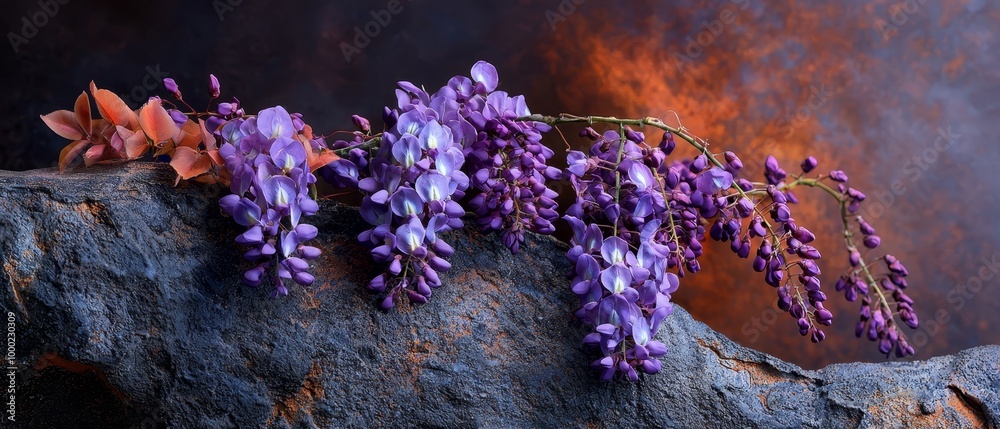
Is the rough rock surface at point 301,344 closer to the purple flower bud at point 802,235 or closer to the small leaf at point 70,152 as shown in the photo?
the small leaf at point 70,152

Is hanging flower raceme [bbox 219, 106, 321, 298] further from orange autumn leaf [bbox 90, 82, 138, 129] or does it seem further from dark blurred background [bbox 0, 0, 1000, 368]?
dark blurred background [bbox 0, 0, 1000, 368]

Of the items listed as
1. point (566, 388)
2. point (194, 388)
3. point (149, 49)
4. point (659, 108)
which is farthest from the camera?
point (659, 108)

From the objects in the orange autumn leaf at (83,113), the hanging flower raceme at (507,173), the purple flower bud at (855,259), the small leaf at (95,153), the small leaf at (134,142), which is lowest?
the small leaf at (95,153)

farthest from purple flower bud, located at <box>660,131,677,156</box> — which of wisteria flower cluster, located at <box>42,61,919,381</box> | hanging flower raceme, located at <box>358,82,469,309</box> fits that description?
hanging flower raceme, located at <box>358,82,469,309</box>

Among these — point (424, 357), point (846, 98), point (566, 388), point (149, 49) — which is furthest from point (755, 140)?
point (149, 49)

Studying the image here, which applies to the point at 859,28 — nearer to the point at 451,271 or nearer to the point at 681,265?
the point at 681,265

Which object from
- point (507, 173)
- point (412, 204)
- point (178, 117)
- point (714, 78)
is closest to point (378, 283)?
point (412, 204)

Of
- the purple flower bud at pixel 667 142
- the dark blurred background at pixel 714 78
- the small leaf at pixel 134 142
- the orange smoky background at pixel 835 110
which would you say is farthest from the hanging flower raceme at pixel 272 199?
the orange smoky background at pixel 835 110
